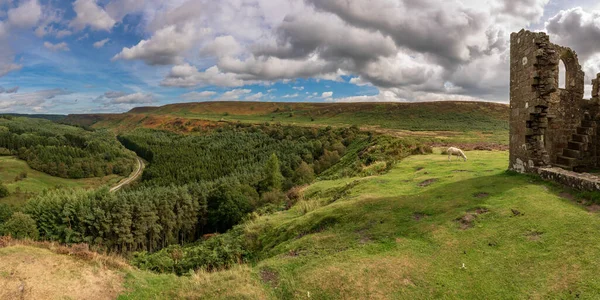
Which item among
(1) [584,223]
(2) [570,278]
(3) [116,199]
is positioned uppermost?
(1) [584,223]

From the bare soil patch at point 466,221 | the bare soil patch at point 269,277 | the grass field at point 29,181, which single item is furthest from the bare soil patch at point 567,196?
the grass field at point 29,181

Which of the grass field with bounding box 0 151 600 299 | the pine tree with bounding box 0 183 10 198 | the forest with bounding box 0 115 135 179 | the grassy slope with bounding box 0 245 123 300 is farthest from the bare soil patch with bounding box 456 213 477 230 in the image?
the forest with bounding box 0 115 135 179

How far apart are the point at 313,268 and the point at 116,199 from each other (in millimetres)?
58314

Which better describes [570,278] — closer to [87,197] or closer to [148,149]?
[87,197]

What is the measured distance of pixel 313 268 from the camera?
1079cm

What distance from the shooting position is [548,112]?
648 inches

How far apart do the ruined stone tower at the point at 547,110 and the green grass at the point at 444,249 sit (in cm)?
230

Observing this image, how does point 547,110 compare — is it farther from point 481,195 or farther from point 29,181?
point 29,181

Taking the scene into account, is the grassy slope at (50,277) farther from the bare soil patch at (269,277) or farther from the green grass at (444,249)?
the bare soil patch at (269,277)

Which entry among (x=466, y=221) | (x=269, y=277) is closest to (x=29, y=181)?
(x=269, y=277)

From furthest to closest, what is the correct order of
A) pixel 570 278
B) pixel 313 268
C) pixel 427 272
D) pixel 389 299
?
pixel 313 268 → pixel 427 272 → pixel 389 299 → pixel 570 278

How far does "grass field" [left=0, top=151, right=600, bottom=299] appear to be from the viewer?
866 cm

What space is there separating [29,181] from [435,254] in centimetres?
14907

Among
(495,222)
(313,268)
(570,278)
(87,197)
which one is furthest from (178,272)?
(87,197)
